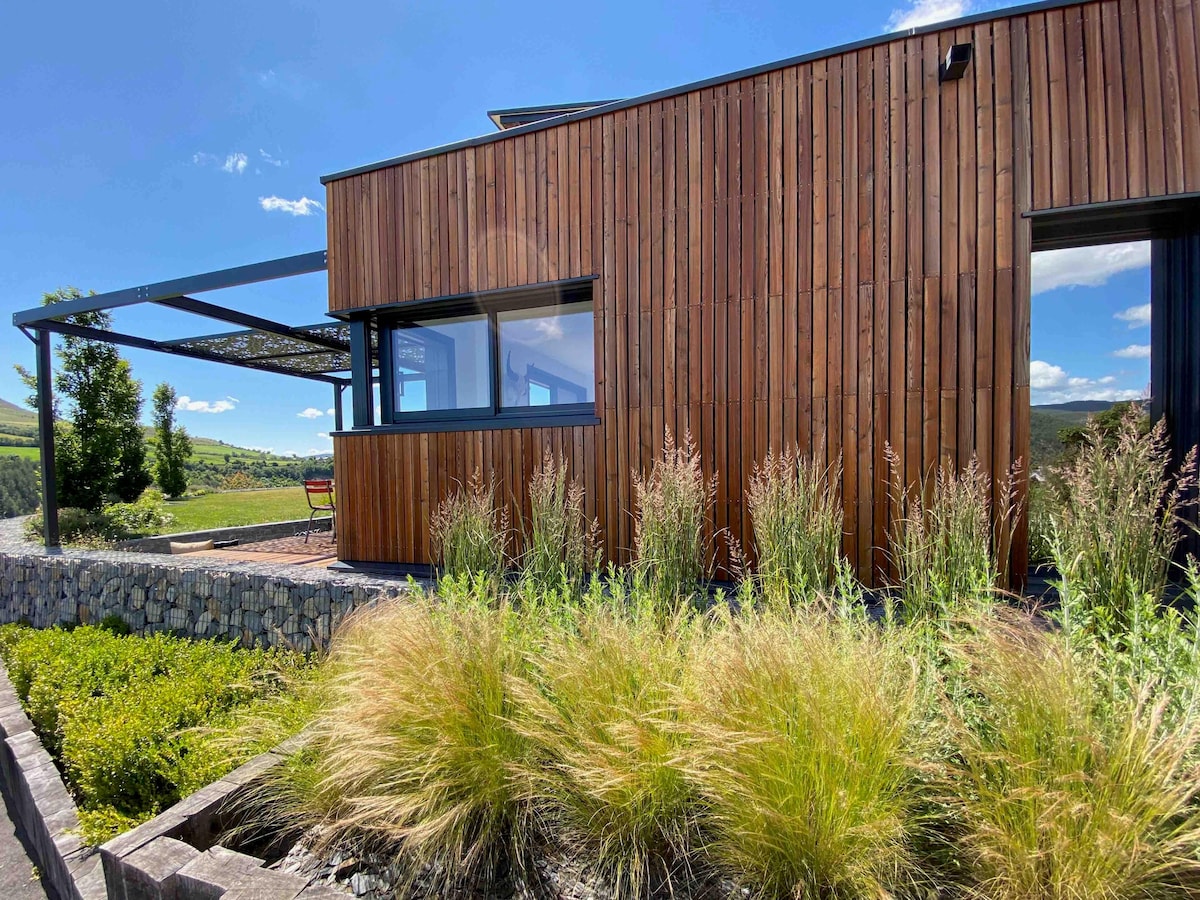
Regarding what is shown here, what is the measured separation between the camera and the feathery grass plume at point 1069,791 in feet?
3.24

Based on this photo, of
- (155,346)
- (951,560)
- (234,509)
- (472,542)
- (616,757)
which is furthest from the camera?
(234,509)

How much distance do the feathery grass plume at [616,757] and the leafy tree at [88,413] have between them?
10.0 meters

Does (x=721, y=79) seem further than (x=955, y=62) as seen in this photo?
Yes

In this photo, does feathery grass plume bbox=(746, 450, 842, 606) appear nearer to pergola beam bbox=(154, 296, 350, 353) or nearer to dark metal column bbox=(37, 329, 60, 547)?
pergola beam bbox=(154, 296, 350, 353)

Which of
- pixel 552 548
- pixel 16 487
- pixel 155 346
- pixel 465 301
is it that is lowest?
pixel 552 548

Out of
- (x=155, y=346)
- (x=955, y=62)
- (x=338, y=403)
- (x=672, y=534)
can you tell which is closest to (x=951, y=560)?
(x=672, y=534)

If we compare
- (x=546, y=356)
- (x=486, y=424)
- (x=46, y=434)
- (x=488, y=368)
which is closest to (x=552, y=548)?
(x=486, y=424)

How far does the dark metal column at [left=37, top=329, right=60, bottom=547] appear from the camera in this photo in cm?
562

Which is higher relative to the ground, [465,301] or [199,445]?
[465,301]

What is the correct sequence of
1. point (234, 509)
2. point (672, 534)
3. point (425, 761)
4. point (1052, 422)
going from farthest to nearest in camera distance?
point (234, 509), point (1052, 422), point (672, 534), point (425, 761)

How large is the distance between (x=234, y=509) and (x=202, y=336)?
6.37 metres

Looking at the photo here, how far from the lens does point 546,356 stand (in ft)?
13.6

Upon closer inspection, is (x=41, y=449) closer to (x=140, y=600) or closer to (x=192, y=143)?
(x=140, y=600)

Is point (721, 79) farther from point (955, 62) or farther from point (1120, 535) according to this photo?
point (1120, 535)
